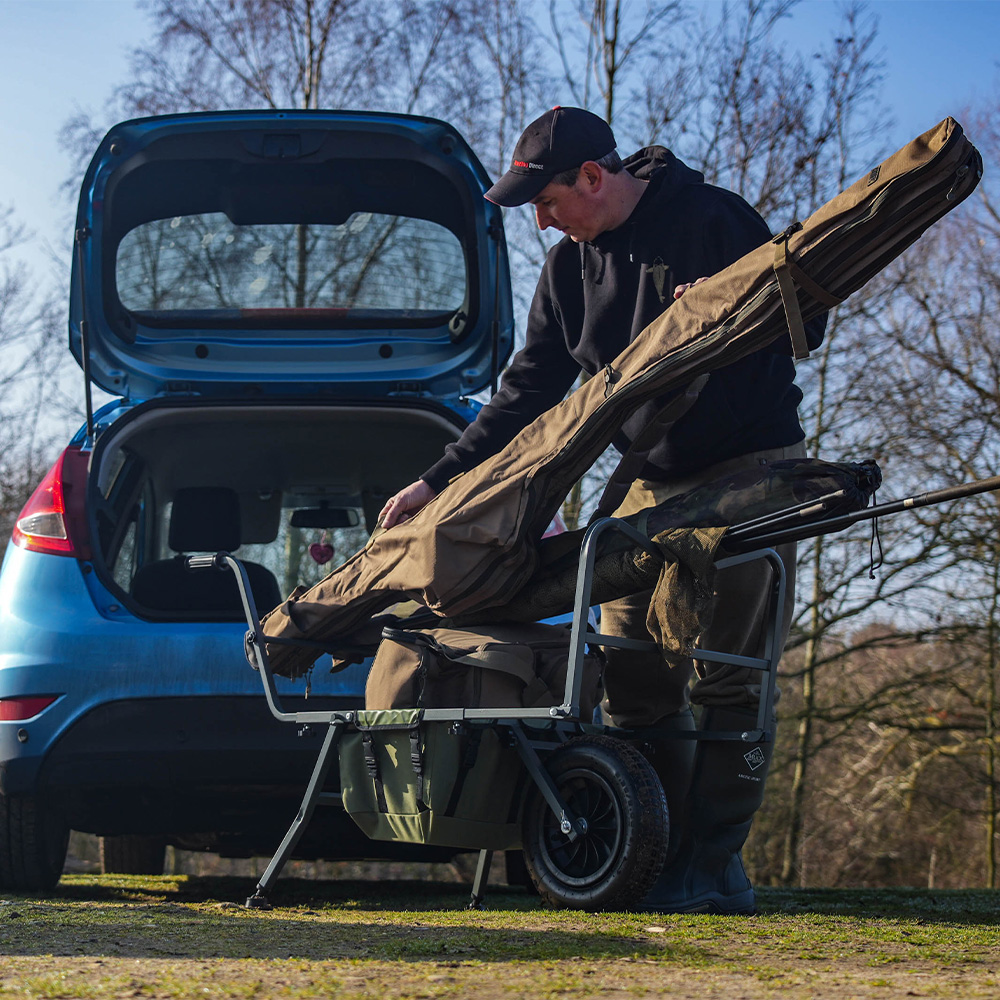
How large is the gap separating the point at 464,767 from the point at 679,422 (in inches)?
39.4

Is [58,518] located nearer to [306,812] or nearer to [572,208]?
[306,812]

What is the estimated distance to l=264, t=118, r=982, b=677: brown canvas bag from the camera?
2.05m

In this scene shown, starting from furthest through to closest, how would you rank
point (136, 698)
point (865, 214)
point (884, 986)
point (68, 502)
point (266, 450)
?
point (266, 450)
point (68, 502)
point (136, 698)
point (865, 214)
point (884, 986)

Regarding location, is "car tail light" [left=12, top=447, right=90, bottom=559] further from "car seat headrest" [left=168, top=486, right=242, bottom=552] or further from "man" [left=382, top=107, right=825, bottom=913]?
"man" [left=382, top=107, right=825, bottom=913]

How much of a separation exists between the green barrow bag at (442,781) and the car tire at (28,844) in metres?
1.17

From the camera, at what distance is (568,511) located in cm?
1131

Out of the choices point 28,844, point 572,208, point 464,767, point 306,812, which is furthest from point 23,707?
point 572,208

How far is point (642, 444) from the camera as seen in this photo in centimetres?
271

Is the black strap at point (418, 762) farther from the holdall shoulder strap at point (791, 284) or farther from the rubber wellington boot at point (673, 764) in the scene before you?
the holdall shoulder strap at point (791, 284)

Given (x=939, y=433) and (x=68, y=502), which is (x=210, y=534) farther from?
(x=939, y=433)

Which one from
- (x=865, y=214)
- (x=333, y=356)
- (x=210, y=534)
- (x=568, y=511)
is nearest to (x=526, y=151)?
(x=865, y=214)

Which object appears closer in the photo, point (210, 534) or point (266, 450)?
point (210, 534)

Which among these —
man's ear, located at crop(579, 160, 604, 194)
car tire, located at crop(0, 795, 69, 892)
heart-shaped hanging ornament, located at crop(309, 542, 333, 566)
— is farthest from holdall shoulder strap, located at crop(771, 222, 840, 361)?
heart-shaped hanging ornament, located at crop(309, 542, 333, 566)

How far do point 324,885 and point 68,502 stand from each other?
1.72m
